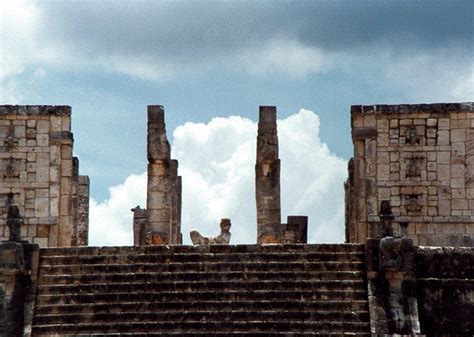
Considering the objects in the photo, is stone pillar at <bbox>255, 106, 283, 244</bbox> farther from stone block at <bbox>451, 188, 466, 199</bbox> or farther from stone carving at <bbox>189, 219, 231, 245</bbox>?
stone block at <bbox>451, 188, 466, 199</bbox>

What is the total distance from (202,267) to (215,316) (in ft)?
3.88

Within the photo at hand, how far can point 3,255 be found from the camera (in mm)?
20609

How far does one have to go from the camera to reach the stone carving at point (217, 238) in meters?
27.4

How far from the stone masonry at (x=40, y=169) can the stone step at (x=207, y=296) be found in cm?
582

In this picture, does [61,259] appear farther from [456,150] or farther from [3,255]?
[456,150]

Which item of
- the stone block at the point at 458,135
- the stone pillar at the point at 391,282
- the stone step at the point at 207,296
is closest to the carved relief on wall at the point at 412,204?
the stone block at the point at 458,135

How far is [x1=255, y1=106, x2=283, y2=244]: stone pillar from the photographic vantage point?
27547mm

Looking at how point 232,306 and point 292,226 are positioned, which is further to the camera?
point 292,226

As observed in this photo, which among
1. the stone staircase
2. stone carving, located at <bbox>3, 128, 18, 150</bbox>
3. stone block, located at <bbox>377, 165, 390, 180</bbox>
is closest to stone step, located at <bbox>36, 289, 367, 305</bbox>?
the stone staircase

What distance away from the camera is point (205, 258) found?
20.8m

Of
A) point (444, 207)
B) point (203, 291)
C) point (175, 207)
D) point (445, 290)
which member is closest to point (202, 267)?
point (203, 291)

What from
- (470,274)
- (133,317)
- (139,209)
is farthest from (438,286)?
(139,209)

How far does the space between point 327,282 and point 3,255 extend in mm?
5643

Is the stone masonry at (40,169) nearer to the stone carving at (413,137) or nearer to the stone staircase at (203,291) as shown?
the stone staircase at (203,291)
